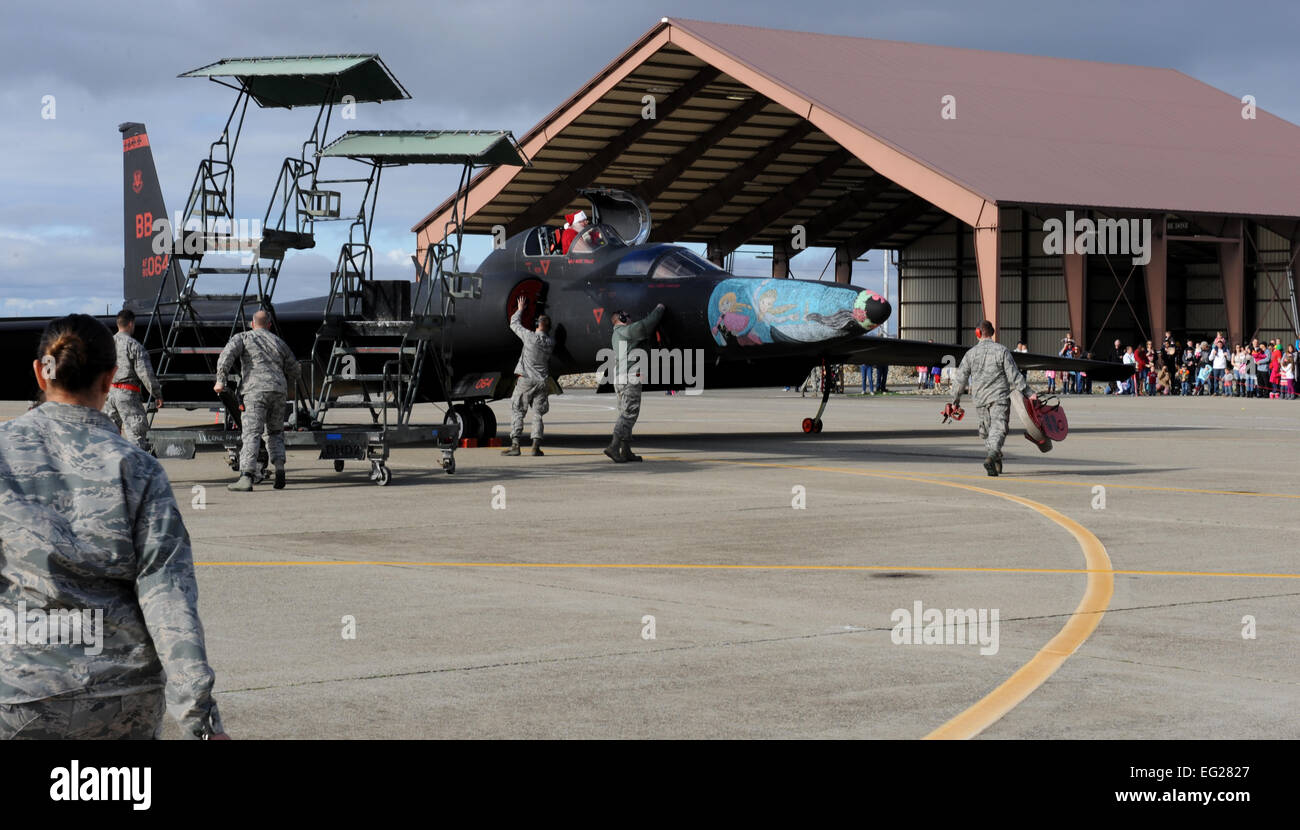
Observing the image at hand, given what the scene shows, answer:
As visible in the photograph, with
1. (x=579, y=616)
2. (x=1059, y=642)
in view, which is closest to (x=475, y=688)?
(x=579, y=616)

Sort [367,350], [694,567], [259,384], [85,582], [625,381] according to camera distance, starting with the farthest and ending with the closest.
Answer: [625,381] < [367,350] < [259,384] < [694,567] < [85,582]

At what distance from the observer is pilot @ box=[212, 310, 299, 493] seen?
1638cm

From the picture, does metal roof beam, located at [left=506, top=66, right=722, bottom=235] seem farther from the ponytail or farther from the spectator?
the ponytail

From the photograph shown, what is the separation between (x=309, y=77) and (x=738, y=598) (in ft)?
38.1

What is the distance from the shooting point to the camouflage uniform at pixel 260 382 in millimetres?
16359

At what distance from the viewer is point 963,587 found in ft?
32.4

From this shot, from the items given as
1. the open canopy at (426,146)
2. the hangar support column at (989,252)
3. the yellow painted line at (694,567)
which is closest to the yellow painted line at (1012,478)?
the open canopy at (426,146)

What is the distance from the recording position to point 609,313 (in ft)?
74.1

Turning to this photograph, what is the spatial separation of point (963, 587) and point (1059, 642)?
6.17ft

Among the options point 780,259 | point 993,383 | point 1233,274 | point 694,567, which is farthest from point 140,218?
point 780,259

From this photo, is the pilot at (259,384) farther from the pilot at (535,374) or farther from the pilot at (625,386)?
the pilot at (535,374)

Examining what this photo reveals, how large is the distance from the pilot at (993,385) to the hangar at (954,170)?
952 inches

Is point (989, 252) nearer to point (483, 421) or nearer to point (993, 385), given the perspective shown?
point (483, 421)
